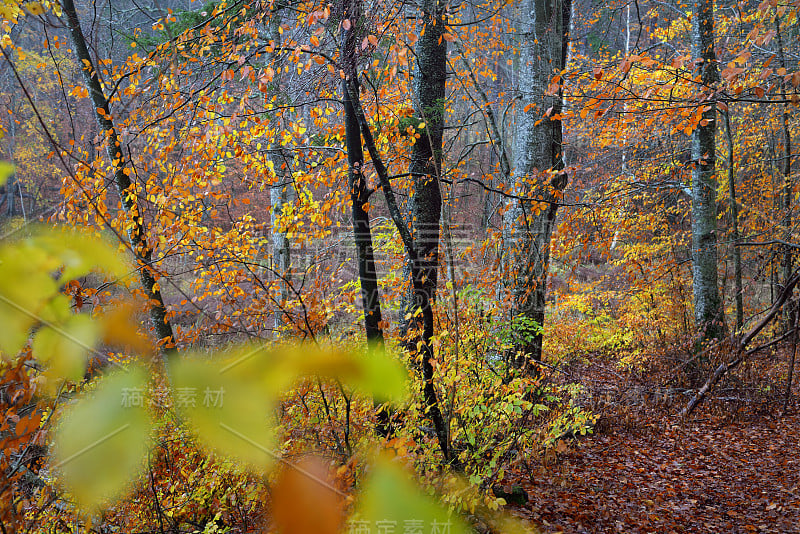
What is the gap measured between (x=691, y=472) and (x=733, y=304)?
5.71m

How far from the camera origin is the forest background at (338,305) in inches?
25.6

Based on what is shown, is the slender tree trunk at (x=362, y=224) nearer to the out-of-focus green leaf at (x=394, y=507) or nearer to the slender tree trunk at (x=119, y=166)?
the slender tree trunk at (x=119, y=166)

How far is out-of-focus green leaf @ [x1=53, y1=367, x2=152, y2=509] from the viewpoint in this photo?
559mm

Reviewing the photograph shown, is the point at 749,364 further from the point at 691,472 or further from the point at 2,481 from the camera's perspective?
the point at 2,481

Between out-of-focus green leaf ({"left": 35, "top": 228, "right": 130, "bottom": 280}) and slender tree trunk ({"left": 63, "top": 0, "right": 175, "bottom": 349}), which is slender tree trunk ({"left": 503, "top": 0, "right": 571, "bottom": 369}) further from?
out-of-focus green leaf ({"left": 35, "top": 228, "right": 130, "bottom": 280})

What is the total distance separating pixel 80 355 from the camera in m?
0.71

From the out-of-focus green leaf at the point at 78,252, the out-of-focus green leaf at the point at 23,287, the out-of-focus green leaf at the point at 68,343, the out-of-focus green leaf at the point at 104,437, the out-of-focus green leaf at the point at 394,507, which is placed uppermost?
the out-of-focus green leaf at the point at 78,252

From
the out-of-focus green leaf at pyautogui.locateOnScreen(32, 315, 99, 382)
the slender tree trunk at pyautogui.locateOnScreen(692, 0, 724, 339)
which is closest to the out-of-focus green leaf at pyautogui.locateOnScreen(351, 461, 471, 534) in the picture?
the out-of-focus green leaf at pyautogui.locateOnScreen(32, 315, 99, 382)

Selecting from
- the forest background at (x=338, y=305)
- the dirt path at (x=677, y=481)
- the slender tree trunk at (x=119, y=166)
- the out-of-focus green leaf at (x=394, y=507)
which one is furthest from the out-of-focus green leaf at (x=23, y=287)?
the slender tree trunk at (x=119, y=166)

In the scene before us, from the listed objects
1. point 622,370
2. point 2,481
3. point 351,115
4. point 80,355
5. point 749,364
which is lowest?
point 622,370

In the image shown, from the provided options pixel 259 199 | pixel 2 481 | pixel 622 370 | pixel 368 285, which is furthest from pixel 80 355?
pixel 259 199

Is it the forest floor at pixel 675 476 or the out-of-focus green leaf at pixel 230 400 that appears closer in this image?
the out-of-focus green leaf at pixel 230 400

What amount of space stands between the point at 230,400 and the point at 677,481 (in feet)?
17.5

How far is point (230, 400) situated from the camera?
549 millimetres
